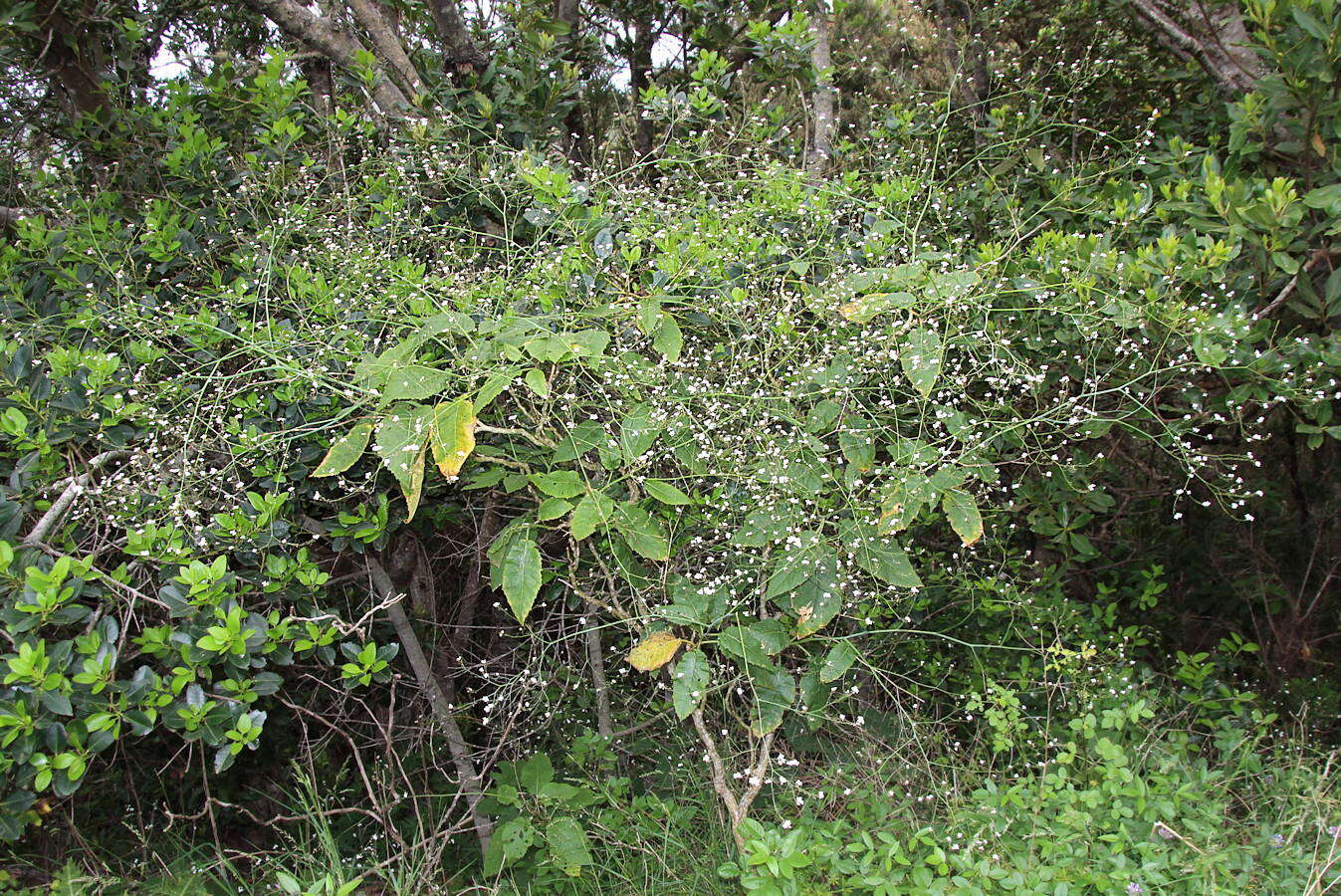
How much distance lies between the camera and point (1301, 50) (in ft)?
7.72

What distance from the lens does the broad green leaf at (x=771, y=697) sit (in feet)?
7.19

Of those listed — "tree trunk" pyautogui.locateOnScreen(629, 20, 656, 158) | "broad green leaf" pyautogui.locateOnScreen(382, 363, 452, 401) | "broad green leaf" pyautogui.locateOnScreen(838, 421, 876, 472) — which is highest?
"tree trunk" pyautogui.locateOnScreen(629, 20, 656, 158)

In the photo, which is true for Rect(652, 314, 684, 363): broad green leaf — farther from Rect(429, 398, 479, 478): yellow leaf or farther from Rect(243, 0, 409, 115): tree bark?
Rect(243, 0, 409, 115): tree bark

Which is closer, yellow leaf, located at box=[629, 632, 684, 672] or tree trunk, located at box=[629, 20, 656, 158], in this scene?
yellow leaf, located at box=[629, 632, 684, 672]

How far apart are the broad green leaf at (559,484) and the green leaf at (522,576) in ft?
0.44

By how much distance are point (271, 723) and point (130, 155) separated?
6.92 feet

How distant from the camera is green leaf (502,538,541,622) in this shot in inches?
78.2

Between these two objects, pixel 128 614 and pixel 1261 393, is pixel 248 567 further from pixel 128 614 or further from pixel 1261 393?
pixel 1261 393

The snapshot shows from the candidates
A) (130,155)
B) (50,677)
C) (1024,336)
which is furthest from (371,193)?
(1024,336)

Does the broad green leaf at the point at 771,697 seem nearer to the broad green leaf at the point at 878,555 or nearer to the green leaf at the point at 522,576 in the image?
the broad green leaf at the point at 878,555

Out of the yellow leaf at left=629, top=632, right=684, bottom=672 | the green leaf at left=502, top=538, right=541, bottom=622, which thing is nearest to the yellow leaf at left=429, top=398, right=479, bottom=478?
the green leaf at left=502, top=538, right=541, bottom=622

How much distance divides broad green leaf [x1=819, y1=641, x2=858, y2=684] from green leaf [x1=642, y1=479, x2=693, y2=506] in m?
0.54

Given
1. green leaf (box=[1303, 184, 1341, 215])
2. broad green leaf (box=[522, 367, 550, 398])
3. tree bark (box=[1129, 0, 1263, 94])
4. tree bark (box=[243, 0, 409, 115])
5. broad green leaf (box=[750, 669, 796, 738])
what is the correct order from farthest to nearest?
tree bark (box=[243, 0, 409, 115]) < tree bark (box=[1129, 0, 1263, 94]) < green leaf (box=[1303, 184, 1341, 215]) < broad green leaf (box=[750, 669, 796, 738]) < broad green leaf (box=[522, 367, 550, 398])

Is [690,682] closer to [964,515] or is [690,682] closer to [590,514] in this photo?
[590,514]
